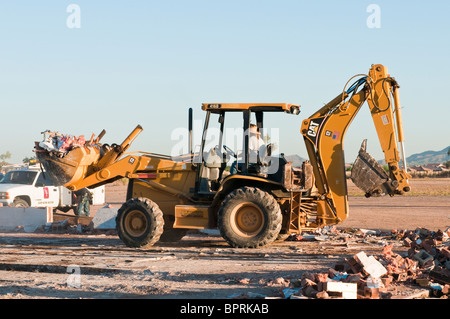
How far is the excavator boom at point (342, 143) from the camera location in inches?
568

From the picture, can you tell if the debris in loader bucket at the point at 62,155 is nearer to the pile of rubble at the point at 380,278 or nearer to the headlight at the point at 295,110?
the headlight at the point at 295,110

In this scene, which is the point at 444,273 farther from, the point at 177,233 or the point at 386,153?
the point at 177,233

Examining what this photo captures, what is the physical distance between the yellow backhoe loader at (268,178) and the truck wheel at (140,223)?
23mm

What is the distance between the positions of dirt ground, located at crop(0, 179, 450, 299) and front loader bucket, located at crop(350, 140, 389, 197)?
1.33 meters

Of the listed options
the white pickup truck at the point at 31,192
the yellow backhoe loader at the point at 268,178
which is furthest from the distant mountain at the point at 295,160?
the white pickup truck at the point at 31,192

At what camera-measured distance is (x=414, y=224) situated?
20.5 metres

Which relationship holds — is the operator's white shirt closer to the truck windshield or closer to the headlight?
the headlight

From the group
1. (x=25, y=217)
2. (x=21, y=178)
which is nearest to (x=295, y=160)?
(x=25, y=217)

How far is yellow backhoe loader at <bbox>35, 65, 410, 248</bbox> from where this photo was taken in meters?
14.3

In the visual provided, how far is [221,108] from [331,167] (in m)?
2.82

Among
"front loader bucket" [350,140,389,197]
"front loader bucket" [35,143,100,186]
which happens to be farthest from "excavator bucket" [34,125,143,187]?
"front loader bucket" [350,140,389,197]

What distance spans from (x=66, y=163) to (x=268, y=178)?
15.7 feet

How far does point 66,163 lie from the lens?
15359 millimetres
